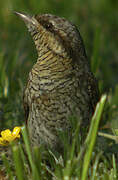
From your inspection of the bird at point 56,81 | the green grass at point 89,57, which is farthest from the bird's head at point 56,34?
the green grass at point 89,57

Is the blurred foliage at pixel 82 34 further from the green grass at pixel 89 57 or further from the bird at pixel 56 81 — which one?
the bird at pixel 56 81

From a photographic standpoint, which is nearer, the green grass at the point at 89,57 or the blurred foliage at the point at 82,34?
the green grass at the point at 89,57

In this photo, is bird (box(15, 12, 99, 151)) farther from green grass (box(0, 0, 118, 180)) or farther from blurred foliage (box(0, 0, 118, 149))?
blurred foliage (box(0, 0, 118, 149))

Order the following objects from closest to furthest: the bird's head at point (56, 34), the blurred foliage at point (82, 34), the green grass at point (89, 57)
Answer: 1. the green grass at point (89, 57)
2. the bird's head at point (56, 34)
3. the blurred foliage at point (82, 34)

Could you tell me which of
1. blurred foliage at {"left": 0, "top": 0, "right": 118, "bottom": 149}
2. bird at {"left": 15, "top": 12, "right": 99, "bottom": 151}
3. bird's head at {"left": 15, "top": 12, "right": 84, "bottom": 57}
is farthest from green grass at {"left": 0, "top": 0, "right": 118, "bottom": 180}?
bird's head at {"left": 15, "top": 12, "right": 84, "bottom": 57}

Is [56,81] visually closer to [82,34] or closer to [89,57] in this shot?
[89,57]

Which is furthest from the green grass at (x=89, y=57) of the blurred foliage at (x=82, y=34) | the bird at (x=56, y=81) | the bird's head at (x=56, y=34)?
the bird's head at (x=56, y=34)

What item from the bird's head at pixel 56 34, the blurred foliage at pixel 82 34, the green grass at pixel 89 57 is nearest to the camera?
the green grass at pixel 89 57
